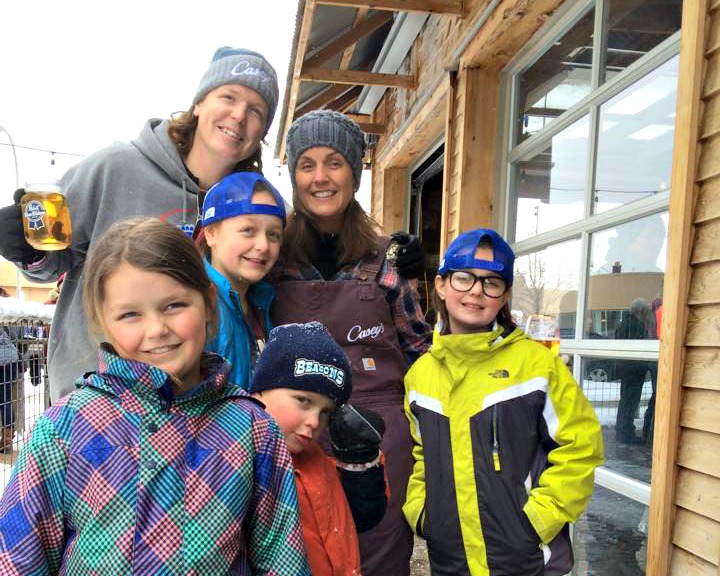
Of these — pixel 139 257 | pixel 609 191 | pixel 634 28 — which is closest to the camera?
pixel 139 257

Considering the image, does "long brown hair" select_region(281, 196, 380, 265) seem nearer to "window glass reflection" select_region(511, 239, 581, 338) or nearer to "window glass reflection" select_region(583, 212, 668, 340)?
"window glass reflection" select_region(583, 212, 668, 340)

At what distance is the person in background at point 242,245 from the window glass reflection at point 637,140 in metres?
1.56

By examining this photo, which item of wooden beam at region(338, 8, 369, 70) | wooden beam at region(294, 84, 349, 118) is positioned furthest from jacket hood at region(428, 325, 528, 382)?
wooden beam at region(294, 84, 349, 118)

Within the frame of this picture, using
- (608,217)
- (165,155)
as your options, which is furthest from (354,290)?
(608,217)

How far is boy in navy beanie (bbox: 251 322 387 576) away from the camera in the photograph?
1261 millimetres

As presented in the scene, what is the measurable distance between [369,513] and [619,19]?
8.07 ft

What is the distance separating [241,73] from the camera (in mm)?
1740

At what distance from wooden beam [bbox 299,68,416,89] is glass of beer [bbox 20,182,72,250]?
11.8ft

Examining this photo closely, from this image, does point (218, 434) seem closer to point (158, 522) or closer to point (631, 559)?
point (158, 522)

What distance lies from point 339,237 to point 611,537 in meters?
1.84

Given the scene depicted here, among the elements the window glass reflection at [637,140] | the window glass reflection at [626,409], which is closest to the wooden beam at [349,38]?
the window glass reflection at [637,140]

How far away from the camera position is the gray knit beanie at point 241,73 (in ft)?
5.72

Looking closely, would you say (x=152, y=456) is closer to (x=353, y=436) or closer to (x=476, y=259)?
(x=353, y=436)

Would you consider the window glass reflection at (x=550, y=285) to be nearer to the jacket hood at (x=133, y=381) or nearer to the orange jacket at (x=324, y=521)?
the orange jacket at (x=324, y=521)
